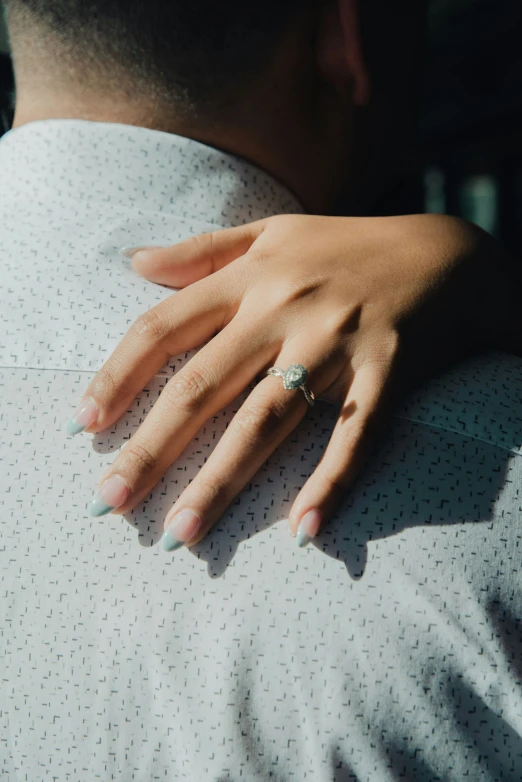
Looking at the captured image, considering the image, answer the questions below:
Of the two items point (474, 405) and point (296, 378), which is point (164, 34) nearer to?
point (296, 378)

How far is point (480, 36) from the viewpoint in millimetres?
5148

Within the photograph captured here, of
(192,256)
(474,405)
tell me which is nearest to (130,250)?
(192,256)

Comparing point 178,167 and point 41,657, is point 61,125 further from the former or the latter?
point 41,657

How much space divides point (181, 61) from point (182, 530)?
0.66 meters

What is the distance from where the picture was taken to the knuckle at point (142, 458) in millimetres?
703

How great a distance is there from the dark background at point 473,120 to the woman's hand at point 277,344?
3.32 meters

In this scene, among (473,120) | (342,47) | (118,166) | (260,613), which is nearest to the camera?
(260,613)

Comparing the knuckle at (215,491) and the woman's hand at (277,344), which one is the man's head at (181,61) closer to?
the woman's hand at (277,344)

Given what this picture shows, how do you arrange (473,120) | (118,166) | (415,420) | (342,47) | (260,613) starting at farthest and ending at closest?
1. (473,120)
2. (342,47)
3. (118,166)
4. (415,420)
5. (260,613)

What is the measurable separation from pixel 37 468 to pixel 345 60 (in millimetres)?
797

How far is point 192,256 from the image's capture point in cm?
86

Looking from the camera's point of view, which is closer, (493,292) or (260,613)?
(260,613)

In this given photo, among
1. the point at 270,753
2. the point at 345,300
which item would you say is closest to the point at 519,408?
the point at 345,300

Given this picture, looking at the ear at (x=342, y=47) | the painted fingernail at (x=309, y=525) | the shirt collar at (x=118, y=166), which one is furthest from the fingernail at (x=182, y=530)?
the ear at (x=342, y=47)
